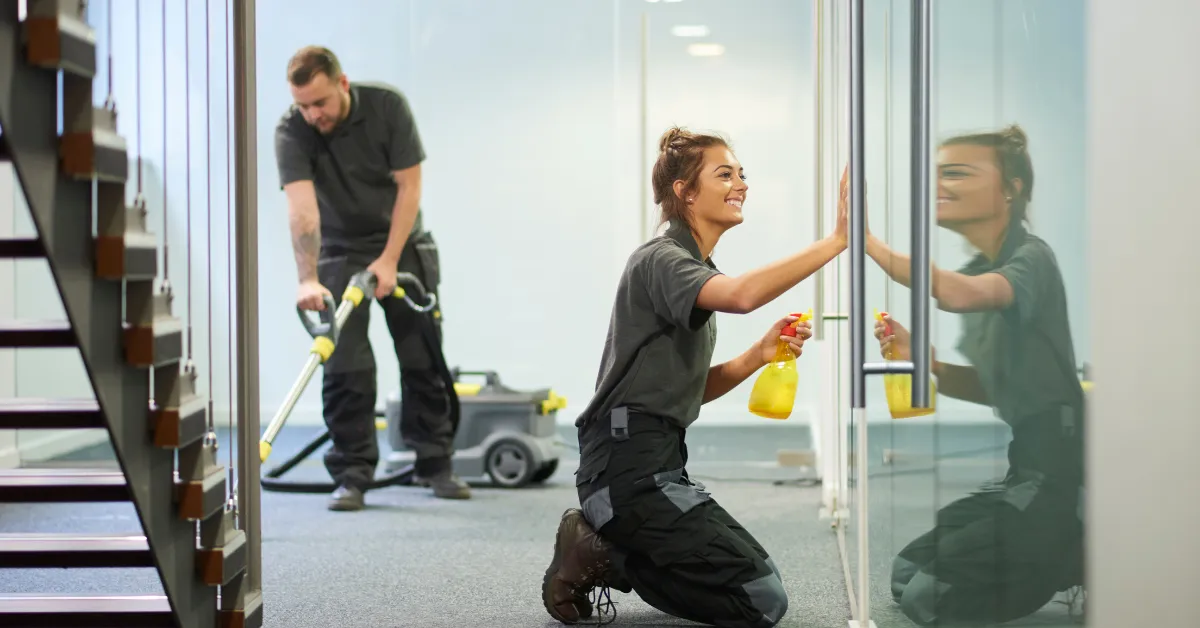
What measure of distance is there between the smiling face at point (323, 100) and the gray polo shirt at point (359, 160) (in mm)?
27

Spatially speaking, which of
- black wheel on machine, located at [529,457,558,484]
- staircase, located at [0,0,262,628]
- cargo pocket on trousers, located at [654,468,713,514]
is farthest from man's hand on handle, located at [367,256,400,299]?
staircase, located at [0,0,262,628]

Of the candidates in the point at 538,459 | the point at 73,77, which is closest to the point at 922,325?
the point at 73,77

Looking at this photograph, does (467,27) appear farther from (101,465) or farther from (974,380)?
(974,380)

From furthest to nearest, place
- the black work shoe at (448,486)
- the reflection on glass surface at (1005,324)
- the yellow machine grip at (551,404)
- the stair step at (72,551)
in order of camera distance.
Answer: the yellow machine grip at (551,404), the black work shoe at (448,486), the stair step at (72,551), the reflection on glass surface at (1005,324)

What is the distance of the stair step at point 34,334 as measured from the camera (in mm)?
1694

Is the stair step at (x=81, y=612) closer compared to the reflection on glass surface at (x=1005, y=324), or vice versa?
the reflection on glass surface at (x=1005, y=324)

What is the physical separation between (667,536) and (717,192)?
2.32ft

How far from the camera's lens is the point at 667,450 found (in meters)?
2.43

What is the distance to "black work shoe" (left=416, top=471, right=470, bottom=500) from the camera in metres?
3.99

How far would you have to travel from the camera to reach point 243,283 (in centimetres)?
208

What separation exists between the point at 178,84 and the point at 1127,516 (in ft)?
17.8

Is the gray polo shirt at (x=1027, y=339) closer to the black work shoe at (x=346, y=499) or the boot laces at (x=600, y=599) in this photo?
the boot laces at (x=600, y=599)

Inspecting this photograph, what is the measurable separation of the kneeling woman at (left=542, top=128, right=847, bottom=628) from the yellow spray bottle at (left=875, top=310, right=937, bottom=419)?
41 centimetres

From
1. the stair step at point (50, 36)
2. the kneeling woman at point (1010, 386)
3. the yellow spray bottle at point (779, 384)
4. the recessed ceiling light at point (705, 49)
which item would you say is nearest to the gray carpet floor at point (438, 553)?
the yellow spray bottle at point (779, 384)
